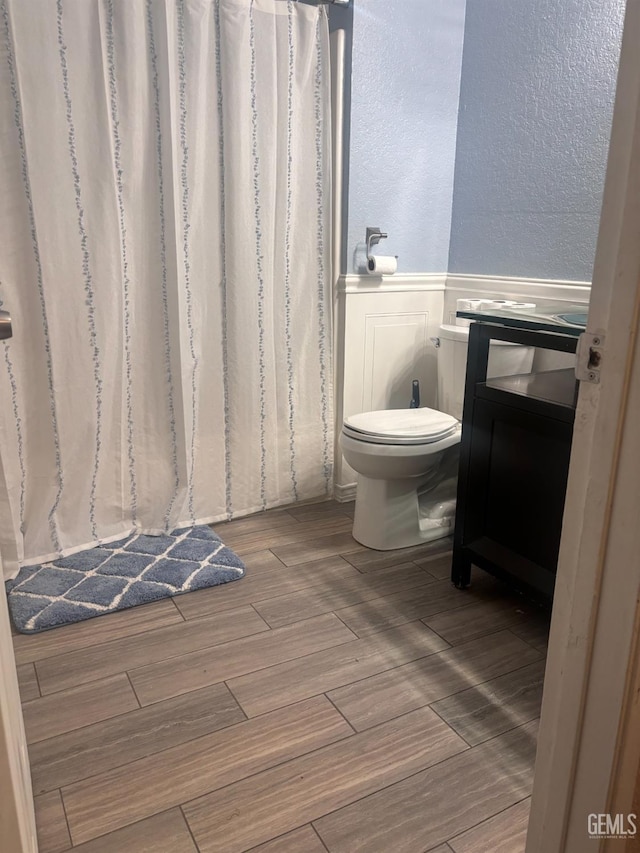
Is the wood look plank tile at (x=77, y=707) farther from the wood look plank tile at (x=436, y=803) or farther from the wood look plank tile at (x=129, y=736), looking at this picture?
the wood look plank tile at (x=436, y=803)

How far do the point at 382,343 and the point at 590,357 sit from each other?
80.1 inches

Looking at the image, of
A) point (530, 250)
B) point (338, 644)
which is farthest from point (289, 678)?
point (530, 250)

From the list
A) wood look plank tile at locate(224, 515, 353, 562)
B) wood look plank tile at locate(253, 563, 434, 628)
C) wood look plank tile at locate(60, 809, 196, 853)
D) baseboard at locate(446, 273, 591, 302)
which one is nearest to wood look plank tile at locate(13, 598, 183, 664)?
wood look plank tile at locate(253, 563, 434, 628)

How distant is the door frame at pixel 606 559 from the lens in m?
0.71

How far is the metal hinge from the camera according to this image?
76 cm

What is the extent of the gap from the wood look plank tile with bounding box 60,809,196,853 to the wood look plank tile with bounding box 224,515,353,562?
1134 millimetres

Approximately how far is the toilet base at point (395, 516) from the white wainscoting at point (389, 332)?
1.45ft

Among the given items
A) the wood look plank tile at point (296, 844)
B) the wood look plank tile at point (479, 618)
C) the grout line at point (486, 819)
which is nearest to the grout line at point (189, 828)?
the wood look plank tile at point (296, 844)

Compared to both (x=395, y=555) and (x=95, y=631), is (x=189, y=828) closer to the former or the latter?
(x=95, y=631)

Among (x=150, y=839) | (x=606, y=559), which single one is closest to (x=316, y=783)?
(x=150, y=839)

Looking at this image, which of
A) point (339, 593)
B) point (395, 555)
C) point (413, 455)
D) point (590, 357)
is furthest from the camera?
point (395, 555)

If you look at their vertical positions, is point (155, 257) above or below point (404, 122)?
below

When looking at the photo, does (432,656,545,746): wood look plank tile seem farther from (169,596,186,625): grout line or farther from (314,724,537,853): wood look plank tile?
→ (169,596,186,625): grout line

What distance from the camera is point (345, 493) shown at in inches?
113
